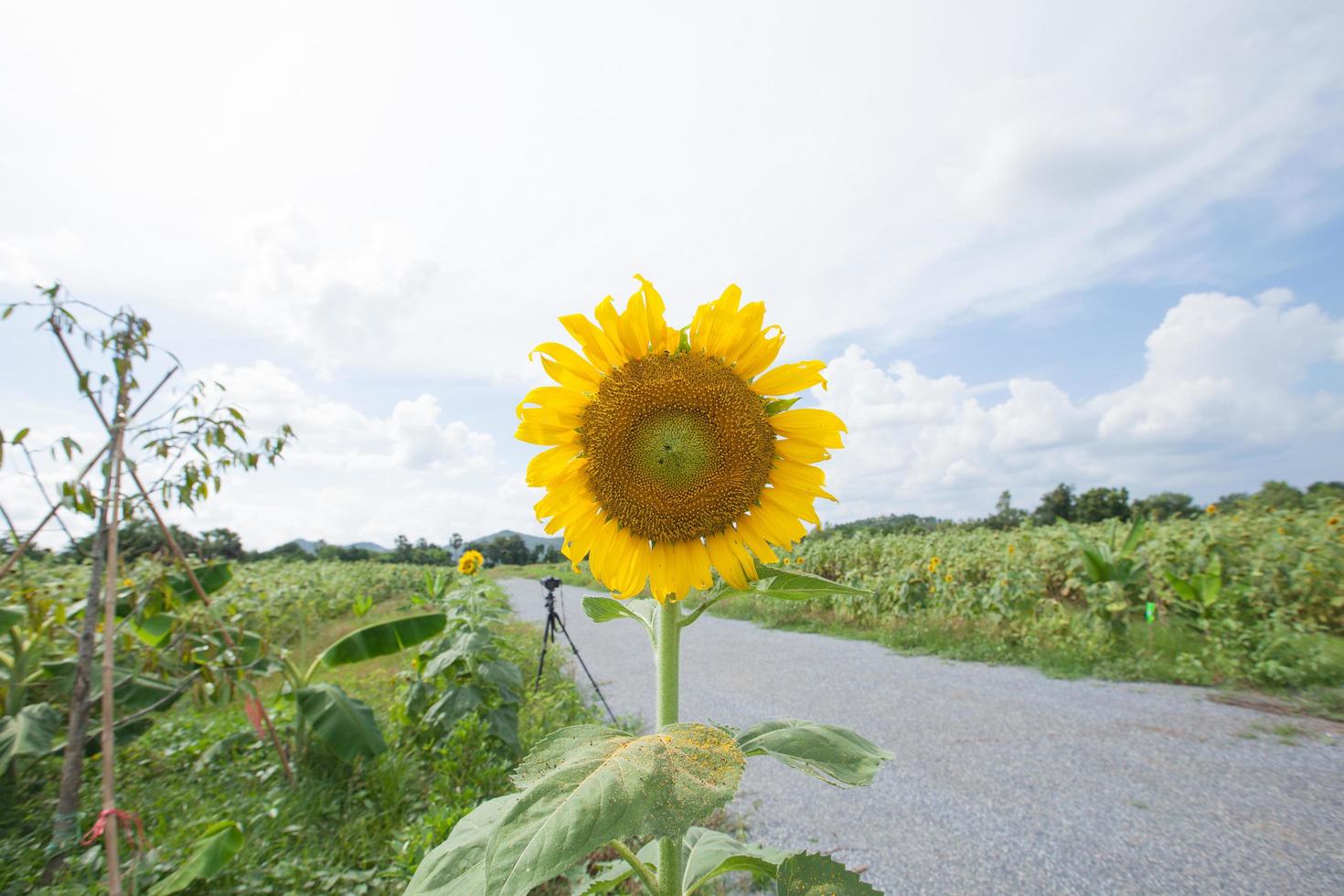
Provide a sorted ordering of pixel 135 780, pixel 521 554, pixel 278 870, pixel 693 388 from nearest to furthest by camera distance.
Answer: pixel 693 388 < pixel 278 870 < pixel 135 780 < pixel 521 554

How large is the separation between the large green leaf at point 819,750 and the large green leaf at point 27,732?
13.3 ft

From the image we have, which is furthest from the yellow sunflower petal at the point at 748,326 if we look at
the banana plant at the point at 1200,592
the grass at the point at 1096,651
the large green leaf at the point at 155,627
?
the banana plant at the point at 1200,592

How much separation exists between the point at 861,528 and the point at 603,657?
7928mm

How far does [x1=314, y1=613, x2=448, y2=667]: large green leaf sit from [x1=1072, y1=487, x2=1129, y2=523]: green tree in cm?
2936

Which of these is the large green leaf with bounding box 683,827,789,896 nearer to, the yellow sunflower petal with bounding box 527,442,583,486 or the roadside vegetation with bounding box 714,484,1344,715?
the yellow sunflower petal with bounding box 527,442,583,486

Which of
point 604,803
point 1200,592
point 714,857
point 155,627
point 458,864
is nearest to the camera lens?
point 604,803

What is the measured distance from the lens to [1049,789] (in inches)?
153

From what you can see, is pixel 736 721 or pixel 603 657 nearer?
pixel 736 721

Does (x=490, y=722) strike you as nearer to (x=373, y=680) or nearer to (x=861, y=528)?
(x=373, y=680)

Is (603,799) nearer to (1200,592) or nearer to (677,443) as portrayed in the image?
(677,443)

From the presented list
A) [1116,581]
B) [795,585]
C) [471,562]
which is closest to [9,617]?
[471,562]

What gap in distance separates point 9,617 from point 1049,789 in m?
6.08

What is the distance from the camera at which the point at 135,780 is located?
13.3ft

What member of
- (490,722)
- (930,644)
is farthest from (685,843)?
(930,644)
